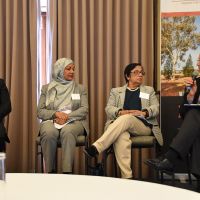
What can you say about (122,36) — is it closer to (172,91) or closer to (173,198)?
(172,91)

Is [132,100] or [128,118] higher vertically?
[132,100]

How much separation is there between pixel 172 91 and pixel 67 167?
1386mm

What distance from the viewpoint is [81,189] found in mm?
956

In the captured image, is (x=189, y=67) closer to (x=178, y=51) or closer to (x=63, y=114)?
(x=178, y=51)

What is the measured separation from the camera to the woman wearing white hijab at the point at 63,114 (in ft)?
11.8

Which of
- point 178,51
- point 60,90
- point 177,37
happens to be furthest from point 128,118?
point 177,37

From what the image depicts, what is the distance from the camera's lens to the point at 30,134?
453cm

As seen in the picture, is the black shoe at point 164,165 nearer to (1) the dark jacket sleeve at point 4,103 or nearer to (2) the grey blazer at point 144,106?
(2) the grey blazer at point 144,106

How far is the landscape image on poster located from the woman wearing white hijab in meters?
0.92

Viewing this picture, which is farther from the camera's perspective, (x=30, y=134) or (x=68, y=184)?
(x=30, y=134)

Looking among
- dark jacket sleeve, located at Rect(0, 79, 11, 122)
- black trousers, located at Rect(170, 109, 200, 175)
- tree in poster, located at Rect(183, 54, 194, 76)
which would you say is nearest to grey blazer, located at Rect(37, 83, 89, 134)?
dark jacket sleeve, located at Rect(0, 79, 11, 122)

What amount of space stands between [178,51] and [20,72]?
189 cm

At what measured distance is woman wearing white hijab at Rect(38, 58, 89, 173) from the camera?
360cm

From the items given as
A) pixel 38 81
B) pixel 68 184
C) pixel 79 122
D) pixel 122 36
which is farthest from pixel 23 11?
pixel 68 184
